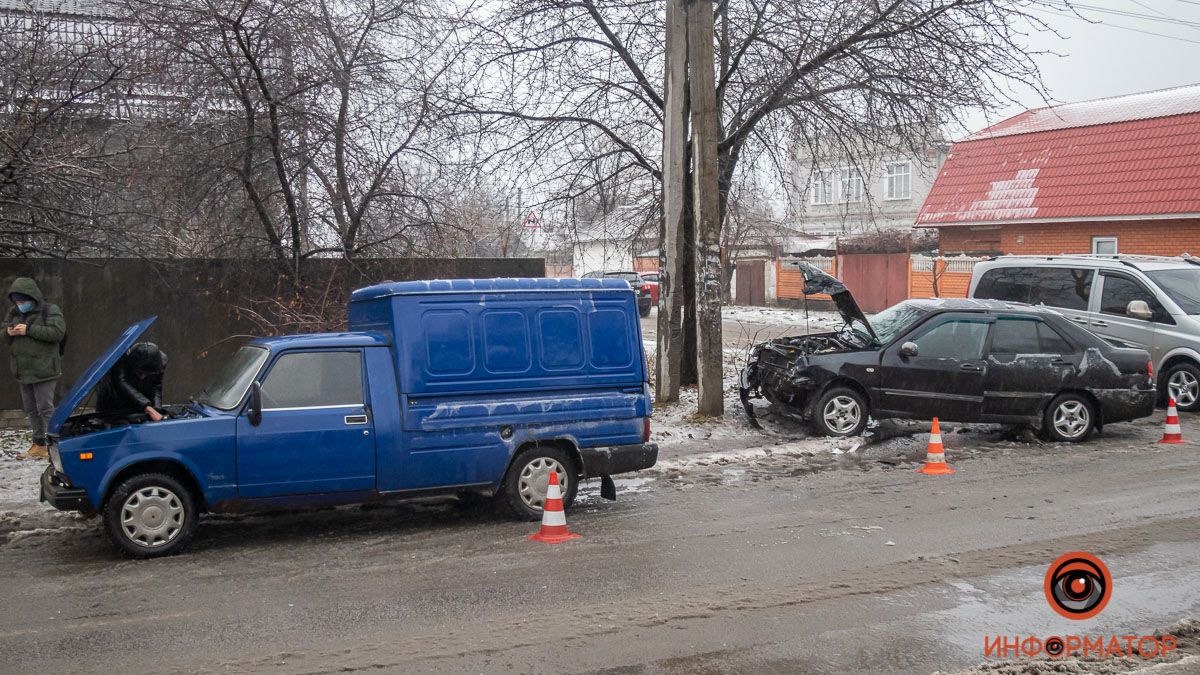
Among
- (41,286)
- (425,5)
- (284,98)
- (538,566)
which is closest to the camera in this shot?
Answer: (538,566)

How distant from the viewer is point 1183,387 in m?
13.9

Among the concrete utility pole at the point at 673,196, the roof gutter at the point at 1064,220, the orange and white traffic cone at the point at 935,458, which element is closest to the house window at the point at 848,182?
the concrete utility pole at the point at 673,196

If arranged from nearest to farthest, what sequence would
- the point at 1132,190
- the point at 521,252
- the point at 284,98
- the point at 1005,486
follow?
the point at 1005,486 < the point at 284,98 < the point at 521,252 < the point at 1132,190

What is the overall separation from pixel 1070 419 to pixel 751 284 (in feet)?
90.7

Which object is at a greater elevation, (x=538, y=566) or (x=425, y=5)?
(x=425, y=5)

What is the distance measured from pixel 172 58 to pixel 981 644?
983 cm

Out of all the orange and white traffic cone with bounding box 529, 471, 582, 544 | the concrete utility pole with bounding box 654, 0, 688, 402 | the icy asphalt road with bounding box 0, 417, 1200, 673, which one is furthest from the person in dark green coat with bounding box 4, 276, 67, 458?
the concrete utility pole with bounding box 654, 0, 688, 402

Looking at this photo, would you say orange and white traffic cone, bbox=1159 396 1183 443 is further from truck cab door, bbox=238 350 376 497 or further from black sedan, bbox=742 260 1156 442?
truck cab door, bbox=238 350 376 497

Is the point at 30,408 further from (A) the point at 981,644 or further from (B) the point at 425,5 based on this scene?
(A) the point at 981,644

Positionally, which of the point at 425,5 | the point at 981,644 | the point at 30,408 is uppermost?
the point at 425,5

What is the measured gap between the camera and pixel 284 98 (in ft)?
37.2

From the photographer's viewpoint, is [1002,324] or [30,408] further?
[1002,324]

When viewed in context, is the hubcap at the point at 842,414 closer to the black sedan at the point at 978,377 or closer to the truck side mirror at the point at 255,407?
the black sedan at the point at 978,377

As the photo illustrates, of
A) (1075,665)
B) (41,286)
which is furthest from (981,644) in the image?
(41,286)
